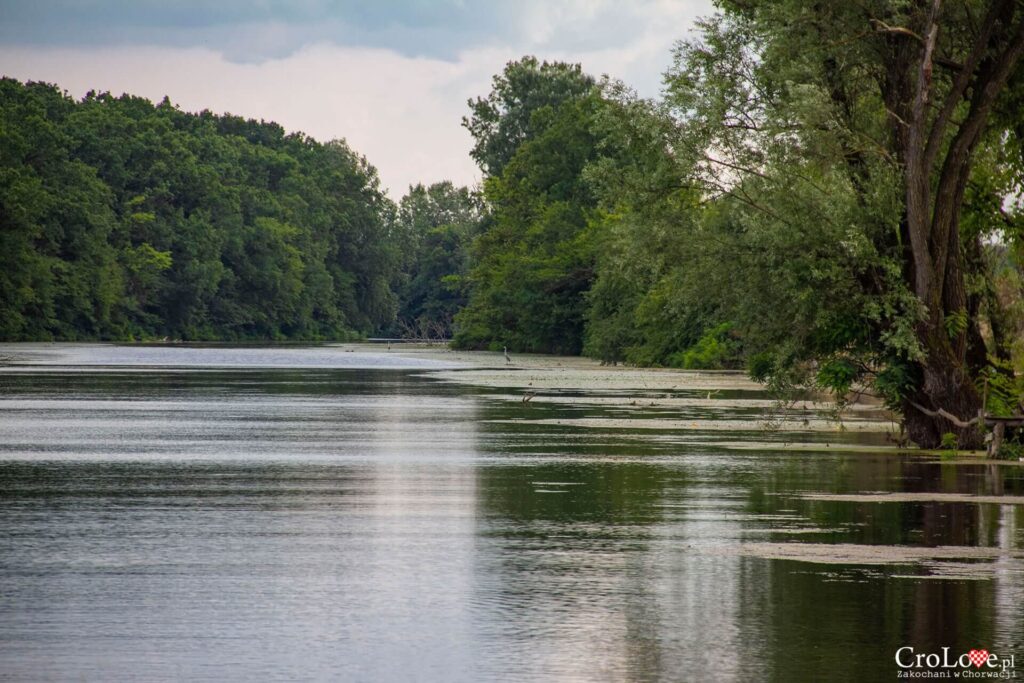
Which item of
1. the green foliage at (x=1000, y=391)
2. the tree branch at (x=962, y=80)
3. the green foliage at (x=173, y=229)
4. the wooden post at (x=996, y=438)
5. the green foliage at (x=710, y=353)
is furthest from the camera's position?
the green foliage at (x=173, y=229)

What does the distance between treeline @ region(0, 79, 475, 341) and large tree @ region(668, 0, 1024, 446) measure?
96.2m

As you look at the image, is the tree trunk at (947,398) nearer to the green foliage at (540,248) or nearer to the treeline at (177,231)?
the green foliage at (540,248)

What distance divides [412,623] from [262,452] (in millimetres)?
15176

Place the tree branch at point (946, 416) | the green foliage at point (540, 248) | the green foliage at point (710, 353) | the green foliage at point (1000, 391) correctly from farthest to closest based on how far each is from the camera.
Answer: the green foliage at point (540, 248) → the green foliage at point (710, 353) → the green foliage at point (1000, 391) → the tree branch at point (946, 416)

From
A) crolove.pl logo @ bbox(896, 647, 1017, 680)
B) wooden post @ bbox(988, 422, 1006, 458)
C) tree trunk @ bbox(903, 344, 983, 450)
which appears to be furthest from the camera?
tree trunk @ bbox(903, 344, 983, 450)

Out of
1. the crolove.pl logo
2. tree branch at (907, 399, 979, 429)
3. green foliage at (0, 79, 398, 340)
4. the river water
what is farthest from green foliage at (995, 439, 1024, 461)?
green foliage at (0, 79, 398, 340)

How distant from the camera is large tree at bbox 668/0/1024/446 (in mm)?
27484

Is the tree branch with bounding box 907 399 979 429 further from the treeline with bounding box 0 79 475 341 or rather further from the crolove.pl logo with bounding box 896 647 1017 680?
the treeline with bounding box 0 79 475 341

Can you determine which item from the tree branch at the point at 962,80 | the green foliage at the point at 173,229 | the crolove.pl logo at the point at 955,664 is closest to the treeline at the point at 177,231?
the green foliage at the point at 173,229

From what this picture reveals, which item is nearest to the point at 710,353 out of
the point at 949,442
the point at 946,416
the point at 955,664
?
the point at 949,442

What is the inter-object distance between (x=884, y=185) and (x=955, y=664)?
18.0 meters

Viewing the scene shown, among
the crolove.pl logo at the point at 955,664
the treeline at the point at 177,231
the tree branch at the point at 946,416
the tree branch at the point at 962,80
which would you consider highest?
the treeline at the point at 177,231

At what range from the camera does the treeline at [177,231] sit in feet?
413

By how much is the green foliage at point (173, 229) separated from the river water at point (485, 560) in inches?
3919
